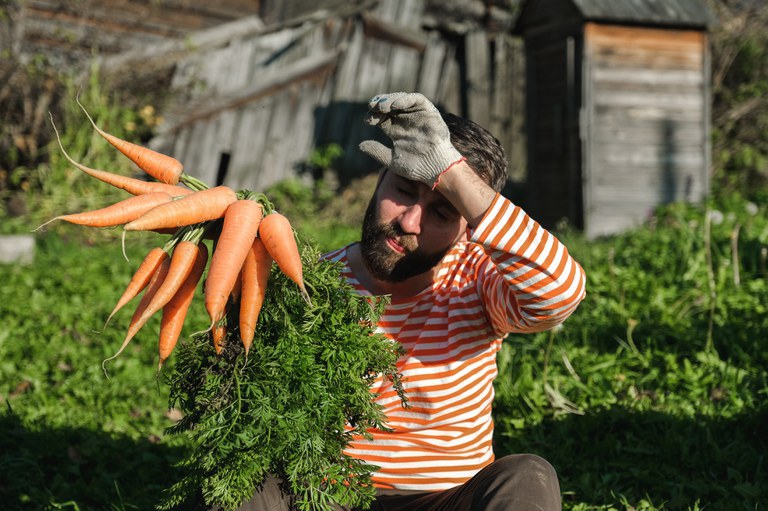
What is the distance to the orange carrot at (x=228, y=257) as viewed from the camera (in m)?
1.83

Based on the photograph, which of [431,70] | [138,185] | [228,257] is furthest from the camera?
[431,70]

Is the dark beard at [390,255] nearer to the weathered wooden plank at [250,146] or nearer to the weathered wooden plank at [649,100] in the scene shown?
the weathered wooden plank at [649,100]

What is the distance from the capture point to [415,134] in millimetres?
1977

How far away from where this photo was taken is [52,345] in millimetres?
4375

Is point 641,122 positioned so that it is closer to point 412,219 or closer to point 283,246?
point 412,219

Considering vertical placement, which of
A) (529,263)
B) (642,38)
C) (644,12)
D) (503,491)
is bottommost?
(503,491)

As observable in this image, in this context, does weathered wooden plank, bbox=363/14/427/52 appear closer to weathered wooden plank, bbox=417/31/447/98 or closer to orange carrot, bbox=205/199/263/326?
weathered wooden plank, bbox=417/31/447/98

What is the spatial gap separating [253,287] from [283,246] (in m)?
0.14

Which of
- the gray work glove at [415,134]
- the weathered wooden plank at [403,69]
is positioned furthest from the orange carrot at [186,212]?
the weathered wooden plank at [403,69]

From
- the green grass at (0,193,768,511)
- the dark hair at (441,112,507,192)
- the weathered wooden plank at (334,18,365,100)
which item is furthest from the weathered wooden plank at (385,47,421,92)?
the dark hair at (441,112,507,192)

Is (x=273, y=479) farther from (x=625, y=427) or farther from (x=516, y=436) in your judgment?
(x=625, y=427)

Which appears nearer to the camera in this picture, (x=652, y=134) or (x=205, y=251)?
(x=205, y=251)

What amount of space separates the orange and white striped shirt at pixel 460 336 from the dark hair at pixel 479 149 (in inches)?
9.3

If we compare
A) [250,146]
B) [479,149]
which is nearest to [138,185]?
[479,149]
